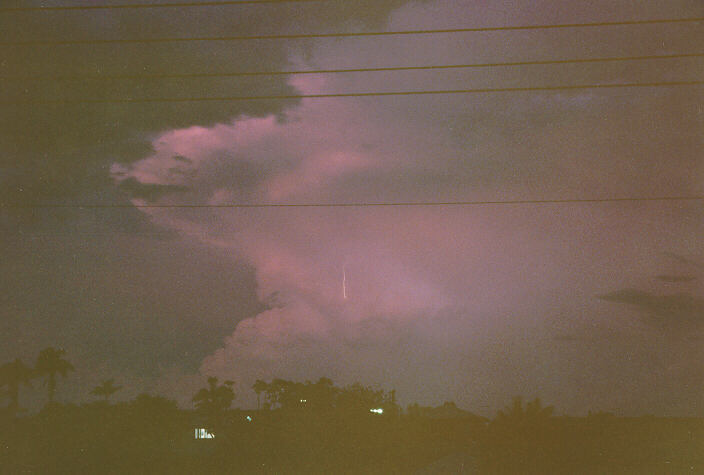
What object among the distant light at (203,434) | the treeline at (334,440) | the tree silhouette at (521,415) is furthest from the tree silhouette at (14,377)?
the tree silhouette at (521,415)

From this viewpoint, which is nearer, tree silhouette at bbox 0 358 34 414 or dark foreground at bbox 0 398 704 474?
dark foreground at bbox 0 398 704 474

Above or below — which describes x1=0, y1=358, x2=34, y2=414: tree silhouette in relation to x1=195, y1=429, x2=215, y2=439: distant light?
above

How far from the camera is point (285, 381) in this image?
4984cm

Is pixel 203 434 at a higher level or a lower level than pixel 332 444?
higher

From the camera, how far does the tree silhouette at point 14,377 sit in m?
45.2

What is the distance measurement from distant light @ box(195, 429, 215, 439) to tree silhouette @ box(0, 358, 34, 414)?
11.8 m

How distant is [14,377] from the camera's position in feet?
158

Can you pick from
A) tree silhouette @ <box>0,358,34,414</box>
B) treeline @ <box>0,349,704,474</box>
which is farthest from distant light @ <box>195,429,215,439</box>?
tree silhouette @ <box>0,358,34,414</box>

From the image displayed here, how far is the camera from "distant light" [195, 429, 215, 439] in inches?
1598

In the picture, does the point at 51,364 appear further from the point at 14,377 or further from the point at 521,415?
the point at 521,415

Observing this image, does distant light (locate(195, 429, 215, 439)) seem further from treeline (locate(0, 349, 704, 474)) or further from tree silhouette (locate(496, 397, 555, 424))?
tree silhouette (locate(496, 397, 555, 424))

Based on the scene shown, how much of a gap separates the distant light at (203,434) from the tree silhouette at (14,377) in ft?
38.8

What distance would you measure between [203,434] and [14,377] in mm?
16948

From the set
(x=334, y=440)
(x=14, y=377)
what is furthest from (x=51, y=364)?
(x=334, y=440)
